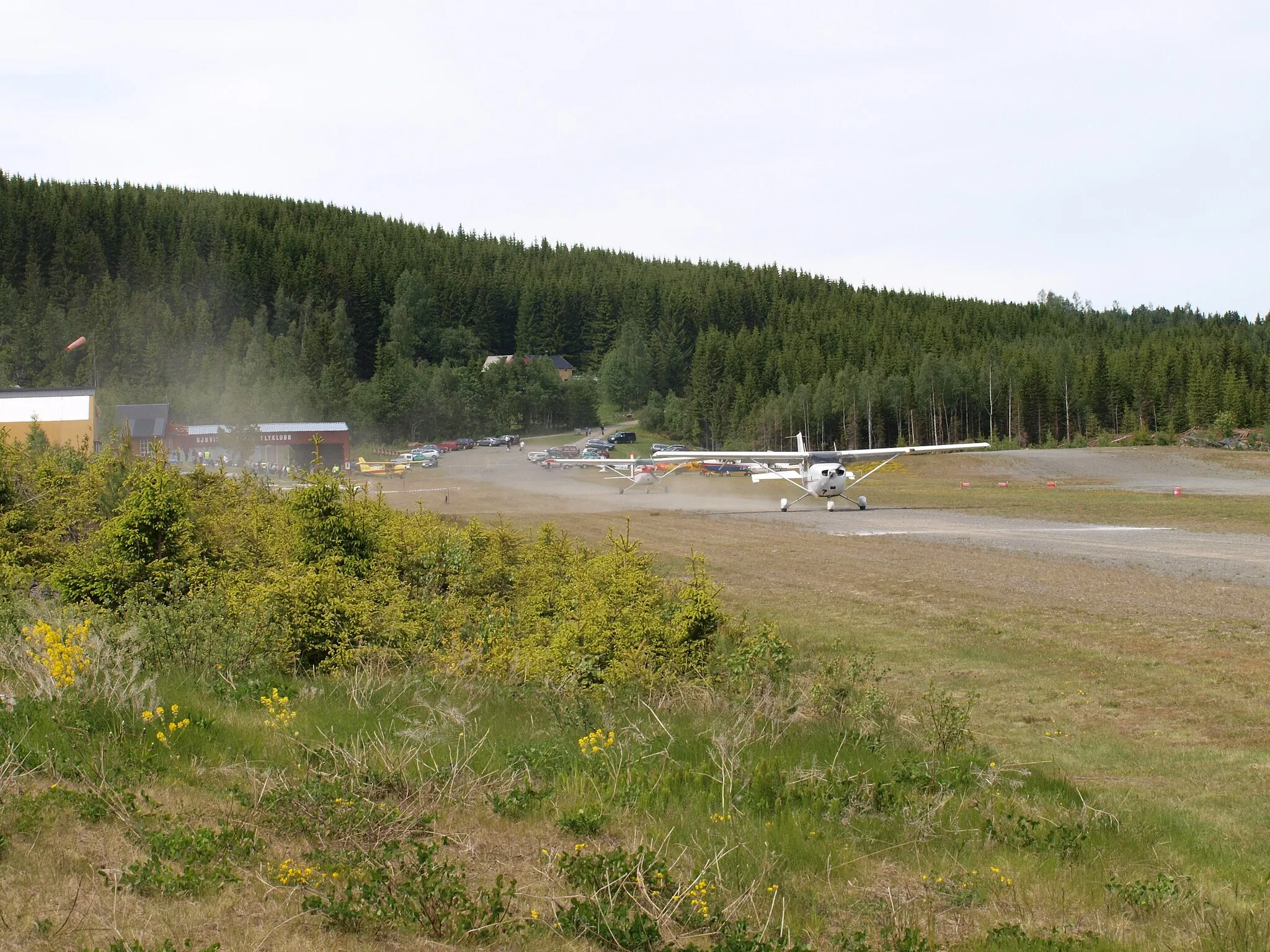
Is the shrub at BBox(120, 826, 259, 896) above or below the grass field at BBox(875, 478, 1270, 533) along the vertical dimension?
above

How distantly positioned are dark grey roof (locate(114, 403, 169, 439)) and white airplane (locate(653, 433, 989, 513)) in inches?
2180

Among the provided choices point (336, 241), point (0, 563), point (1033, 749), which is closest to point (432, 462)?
point (0, 563)

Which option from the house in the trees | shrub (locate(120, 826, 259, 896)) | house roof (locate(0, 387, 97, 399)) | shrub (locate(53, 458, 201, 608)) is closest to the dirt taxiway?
shrub (locate(53, 458, 201, 608))

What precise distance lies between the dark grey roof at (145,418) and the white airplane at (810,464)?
182 ft

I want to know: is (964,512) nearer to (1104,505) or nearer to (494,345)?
(1104,505)

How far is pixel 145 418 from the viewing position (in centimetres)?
8531

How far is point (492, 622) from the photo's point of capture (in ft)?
39.9

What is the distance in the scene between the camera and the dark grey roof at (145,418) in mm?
83000

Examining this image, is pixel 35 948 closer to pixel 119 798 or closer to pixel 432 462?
pixel 119 798

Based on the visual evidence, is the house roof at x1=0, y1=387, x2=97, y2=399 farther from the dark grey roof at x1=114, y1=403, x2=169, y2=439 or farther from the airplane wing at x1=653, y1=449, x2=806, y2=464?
the airplane wing at x1=653, y1=449, x2=806, y2=464

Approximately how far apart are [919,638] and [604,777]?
913cm

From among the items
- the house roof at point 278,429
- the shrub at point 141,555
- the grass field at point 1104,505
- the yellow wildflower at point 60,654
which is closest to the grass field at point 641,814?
the yellow wildflower at point 60,654

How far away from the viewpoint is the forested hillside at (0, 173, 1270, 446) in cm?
11500

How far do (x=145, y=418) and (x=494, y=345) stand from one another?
385ft
